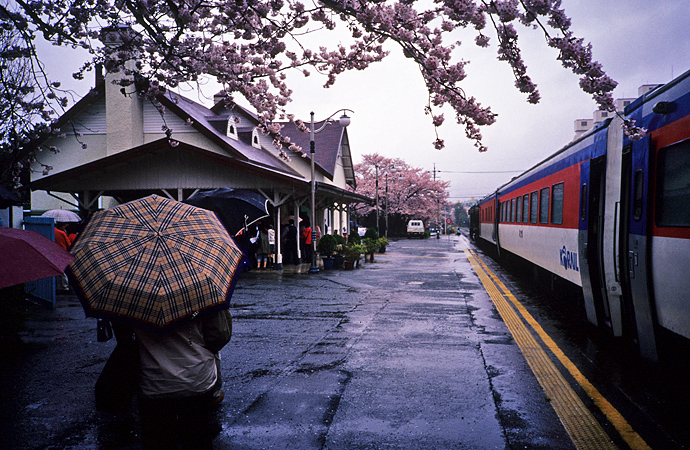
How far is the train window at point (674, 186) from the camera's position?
472cm

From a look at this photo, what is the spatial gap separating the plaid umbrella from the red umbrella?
2.43ft

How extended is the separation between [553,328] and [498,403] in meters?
3.98

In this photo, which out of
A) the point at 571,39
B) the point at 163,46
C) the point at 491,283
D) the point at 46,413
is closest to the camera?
the point at 46,413

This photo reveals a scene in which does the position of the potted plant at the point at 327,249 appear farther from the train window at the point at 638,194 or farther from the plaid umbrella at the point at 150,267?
the plaid umbrella at the point at 150,267

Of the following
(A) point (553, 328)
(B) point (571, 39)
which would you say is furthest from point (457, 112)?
(A) point (553, 328)

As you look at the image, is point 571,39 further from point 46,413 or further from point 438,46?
point 46,413

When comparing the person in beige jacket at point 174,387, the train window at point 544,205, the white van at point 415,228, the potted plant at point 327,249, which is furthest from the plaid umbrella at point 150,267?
the white van at point 415,228

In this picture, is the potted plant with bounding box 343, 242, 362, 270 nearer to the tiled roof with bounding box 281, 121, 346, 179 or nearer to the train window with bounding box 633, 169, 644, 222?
the tiled roof with bounding box 281, 121, 346, 179

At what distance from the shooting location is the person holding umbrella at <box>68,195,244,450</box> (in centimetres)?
279

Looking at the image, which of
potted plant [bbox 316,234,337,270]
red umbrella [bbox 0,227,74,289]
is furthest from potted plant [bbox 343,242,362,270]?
red umbrella [bbox 0,227,74,289]

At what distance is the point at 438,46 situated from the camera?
7605 millimetres

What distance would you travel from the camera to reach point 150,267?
286 cm

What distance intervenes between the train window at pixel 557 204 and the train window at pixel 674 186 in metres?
4.82

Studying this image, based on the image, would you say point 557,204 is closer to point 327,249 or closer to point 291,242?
point 327,249
